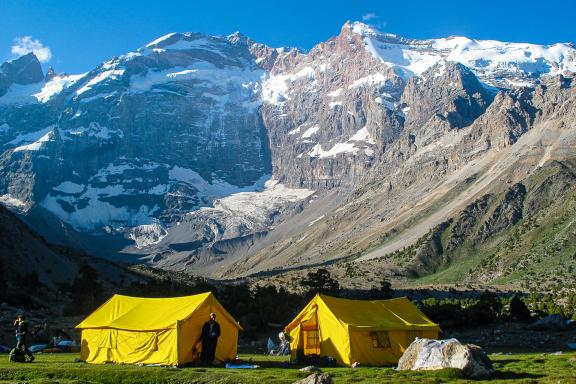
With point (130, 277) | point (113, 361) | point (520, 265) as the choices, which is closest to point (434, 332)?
point (113, 361)

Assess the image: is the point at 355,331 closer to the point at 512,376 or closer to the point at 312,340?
the point at 312,340

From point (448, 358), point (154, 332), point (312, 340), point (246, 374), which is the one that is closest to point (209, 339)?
point (154, 332)

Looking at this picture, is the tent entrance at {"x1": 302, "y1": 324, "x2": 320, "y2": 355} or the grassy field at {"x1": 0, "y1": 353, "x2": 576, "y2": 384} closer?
the grassy field at {"x1": 0, "y1": 353, "x2": 576, "y2": 384}

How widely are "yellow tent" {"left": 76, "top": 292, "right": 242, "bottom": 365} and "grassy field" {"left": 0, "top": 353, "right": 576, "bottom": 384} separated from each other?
79.1 inches

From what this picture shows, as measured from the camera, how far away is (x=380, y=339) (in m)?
35.4

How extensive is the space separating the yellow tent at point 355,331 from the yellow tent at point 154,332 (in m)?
4.51

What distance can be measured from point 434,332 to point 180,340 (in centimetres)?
1620

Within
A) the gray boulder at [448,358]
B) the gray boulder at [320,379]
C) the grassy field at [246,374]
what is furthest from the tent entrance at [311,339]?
the gray boulder at [320,379]

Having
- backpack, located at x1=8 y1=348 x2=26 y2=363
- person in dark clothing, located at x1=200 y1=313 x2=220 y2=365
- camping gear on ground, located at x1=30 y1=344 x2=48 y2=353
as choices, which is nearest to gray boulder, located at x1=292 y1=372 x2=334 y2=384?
person in dark clothing, located at x1=200 y1=313 x2=220 y2=365

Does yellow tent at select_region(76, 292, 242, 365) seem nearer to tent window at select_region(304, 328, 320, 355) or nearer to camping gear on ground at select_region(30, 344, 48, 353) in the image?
tent window at select_region(304, 328, 320, 355)

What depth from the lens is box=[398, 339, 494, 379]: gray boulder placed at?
83.6 feet

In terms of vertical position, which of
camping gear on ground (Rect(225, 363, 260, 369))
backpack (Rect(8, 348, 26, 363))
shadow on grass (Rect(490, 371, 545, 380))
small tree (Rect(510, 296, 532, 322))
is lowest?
shadow on grass (Rect(490, 371, 545, 380))

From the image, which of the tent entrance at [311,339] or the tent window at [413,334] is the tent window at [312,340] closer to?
the tent entrance at [311,339]

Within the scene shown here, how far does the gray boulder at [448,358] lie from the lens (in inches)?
1003
